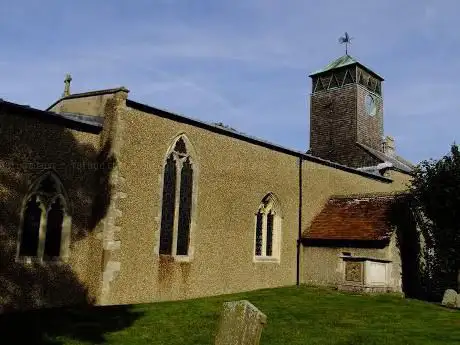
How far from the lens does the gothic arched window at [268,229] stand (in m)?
19.0

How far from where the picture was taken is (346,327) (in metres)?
11.4

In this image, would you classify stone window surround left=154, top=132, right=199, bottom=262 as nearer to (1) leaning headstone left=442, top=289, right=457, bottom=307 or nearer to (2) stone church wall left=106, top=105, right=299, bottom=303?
(2) stone church wall left=106, top=105, right=299, bottom=303

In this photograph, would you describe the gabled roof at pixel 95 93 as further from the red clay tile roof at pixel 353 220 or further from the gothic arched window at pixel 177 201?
the red clay tile roof at pixel 353 220

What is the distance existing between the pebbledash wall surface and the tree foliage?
170 inches

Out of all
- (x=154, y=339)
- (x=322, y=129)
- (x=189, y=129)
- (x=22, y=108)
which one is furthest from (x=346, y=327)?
(x=322, y=129)

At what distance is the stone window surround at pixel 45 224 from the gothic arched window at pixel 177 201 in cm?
296

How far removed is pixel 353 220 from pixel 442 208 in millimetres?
3668

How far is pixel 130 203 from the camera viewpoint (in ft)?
46.2

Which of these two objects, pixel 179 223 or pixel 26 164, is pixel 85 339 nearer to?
pixel 26 164

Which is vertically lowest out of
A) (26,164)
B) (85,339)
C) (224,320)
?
(85,339)

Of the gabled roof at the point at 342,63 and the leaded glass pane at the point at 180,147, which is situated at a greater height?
the gabled roof at the point at 342,63

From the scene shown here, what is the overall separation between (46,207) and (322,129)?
2158 centimetres

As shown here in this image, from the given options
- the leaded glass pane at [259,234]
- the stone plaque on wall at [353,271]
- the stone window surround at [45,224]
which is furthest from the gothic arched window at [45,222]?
the stone plaque on wall at [353,271]

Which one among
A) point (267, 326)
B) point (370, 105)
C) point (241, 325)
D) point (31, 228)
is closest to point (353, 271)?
point (267, 326)
